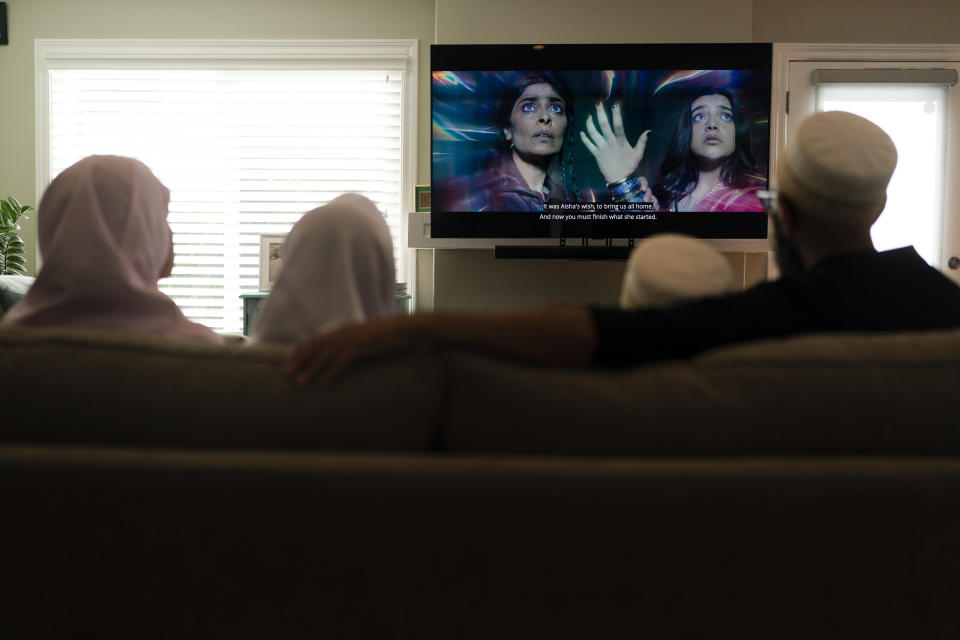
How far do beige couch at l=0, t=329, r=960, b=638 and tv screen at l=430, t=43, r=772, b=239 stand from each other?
3.13m

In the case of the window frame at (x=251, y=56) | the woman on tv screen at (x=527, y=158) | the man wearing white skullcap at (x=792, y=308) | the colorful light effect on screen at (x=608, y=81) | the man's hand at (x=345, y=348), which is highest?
the window frame at (x=251, y=56)

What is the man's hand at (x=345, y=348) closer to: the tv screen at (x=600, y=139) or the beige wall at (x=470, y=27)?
the tv screen at (x=600, y=139)

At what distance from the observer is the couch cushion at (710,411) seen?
Result: 760 millimetres

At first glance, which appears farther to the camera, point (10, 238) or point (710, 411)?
point (10, 238)

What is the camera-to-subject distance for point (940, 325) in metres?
1.03

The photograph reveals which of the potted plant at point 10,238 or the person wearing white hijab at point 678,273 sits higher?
the potted plant at point 10,238

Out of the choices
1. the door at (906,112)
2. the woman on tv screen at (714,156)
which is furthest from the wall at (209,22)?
the door at (906,112)

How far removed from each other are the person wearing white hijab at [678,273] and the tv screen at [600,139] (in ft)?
9.05

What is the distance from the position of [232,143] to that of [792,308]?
14.2ft

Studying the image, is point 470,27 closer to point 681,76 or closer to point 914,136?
point 681,76

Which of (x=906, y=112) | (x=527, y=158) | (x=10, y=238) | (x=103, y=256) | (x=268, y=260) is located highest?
(x=906, y=112)

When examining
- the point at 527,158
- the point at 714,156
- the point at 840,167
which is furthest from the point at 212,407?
the point at 714,156

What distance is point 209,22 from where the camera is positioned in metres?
4.49

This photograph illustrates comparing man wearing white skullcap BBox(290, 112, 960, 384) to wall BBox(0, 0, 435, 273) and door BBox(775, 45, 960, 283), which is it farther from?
wall BBox(0, 0, 435, 273)
